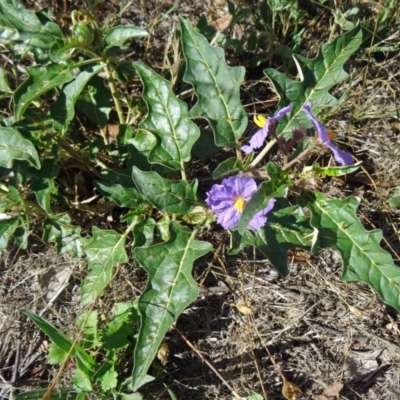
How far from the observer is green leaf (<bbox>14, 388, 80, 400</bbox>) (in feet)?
7.53

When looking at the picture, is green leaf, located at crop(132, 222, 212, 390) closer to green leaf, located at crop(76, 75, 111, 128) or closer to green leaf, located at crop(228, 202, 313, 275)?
green leaf, located at crop(228, 202, 313, 275)

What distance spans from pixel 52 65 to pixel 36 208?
0.62 m

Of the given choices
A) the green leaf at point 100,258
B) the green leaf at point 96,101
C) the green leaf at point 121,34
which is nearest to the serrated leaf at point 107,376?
the green leaf at point 100,258

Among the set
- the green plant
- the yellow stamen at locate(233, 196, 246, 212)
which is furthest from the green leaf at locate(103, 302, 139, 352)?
the yellow stamen at locate(233, 196, 246, 212)

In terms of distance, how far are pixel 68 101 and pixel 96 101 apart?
30 centimetres

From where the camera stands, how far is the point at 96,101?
8.42 ft

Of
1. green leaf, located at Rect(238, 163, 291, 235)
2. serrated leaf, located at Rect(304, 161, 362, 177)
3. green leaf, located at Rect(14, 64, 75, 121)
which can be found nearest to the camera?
green leaf, located at Rect(238, 163, 291, 235)

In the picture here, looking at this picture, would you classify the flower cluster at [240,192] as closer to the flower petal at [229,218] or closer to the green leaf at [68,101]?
the flower petal at [229,218]

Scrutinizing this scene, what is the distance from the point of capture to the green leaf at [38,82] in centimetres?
216

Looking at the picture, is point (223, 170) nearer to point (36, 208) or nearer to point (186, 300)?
point (186, 300)

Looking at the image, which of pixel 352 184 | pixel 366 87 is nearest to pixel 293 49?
pixel 366 87

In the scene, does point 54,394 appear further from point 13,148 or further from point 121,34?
point 121,34

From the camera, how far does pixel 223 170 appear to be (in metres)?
2.04

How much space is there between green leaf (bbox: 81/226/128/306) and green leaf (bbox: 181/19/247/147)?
2.03 feet
